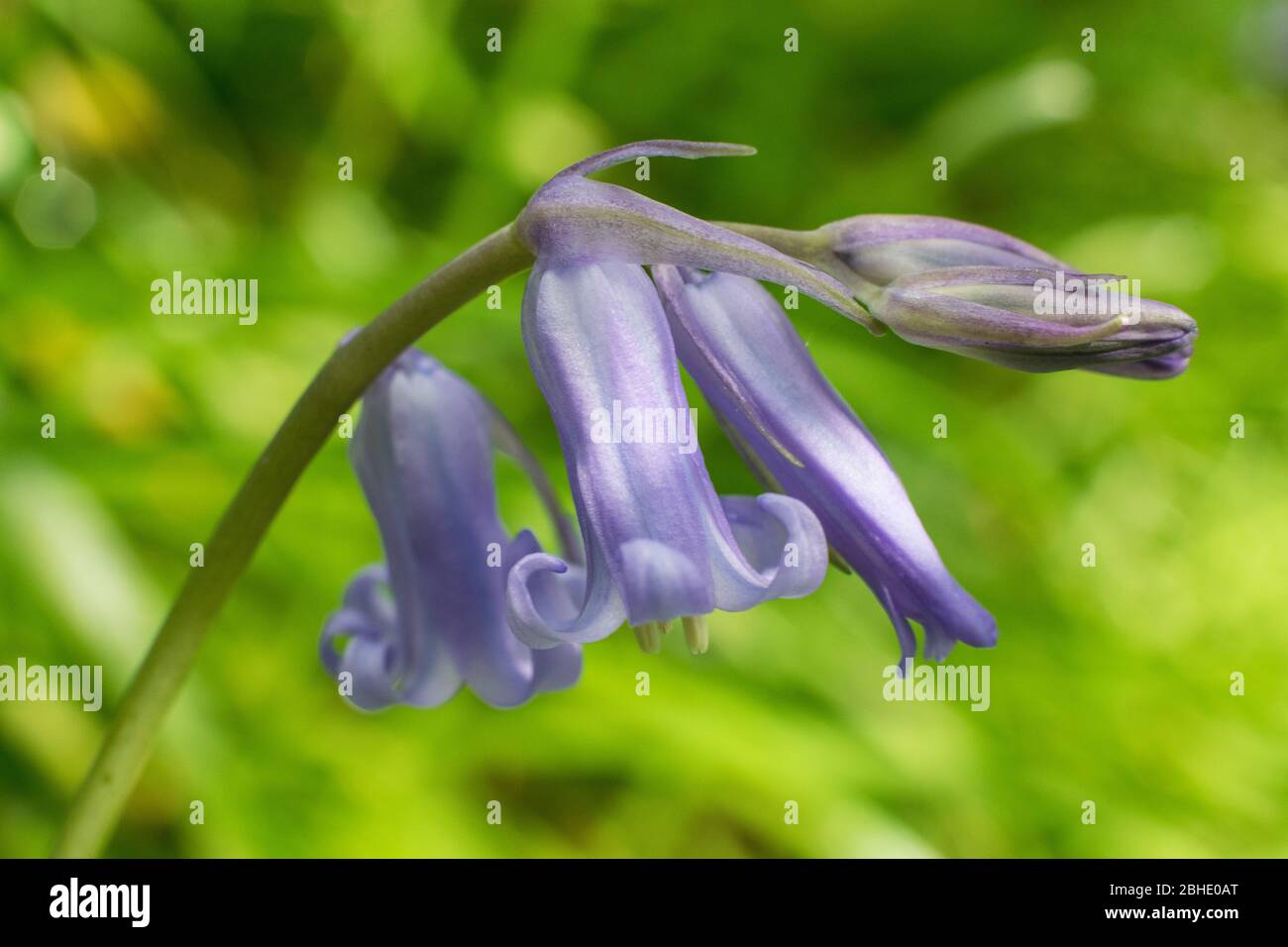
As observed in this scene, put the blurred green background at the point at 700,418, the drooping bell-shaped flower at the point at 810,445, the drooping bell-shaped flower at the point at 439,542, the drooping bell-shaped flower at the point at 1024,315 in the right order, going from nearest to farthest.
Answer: the drooping bell-shaped flower at the point at 1024,315, the drooping bell-shaped flower at the point at 810,445, the drooping bell-shaped flower at the point at 439,542, the blurred green background at the point at 700,418

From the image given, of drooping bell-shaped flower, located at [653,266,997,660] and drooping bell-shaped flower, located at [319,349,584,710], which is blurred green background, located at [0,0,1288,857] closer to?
drooping bell-shaped flower, located at [319,349,584,710]

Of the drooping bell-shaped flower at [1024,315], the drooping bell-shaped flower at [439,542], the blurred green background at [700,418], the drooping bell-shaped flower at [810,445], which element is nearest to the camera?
the drooping bell-shaped flower at [1024,315]

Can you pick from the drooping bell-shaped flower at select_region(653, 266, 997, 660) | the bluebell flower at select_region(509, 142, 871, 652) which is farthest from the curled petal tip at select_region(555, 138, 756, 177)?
the drooping bell-shaped flower at select_region(653, 266, 997, 660)

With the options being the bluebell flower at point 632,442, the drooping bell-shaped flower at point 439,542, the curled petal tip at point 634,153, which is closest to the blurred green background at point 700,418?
the drooping bell-shaped flower at point 439,542

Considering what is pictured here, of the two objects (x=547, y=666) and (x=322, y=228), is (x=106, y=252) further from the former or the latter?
(x=547, y=666)

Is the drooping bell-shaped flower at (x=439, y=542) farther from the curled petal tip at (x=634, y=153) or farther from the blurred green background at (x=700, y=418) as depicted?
the blurred green background at (x=700, y=418)

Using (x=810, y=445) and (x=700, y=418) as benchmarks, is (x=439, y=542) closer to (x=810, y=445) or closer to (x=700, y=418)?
(x=810, y=445)

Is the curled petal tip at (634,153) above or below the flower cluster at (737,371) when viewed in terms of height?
above
